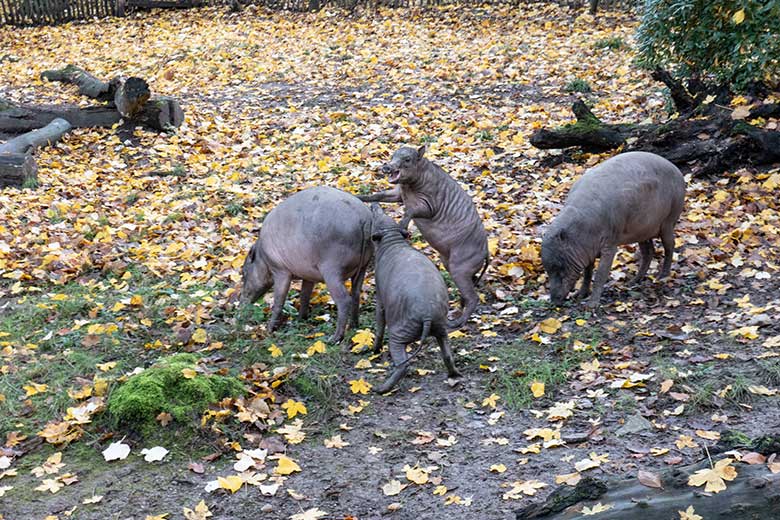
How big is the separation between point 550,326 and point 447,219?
1249 millimetres

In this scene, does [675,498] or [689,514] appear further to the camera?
[675,498]

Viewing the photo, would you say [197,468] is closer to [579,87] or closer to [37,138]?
[37,138]

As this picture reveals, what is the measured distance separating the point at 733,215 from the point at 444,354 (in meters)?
4.05

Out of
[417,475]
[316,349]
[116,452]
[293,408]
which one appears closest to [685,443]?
[417,475]

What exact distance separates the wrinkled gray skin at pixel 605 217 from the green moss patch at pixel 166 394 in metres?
2.80

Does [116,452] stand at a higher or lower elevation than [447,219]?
lower

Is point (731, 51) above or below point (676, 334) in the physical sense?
above

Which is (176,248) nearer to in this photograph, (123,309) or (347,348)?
(123,309)

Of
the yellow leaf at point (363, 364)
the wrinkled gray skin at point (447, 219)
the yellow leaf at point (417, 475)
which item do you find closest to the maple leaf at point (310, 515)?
the yellow leaf at point (417, 475)

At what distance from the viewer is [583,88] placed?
1305cm

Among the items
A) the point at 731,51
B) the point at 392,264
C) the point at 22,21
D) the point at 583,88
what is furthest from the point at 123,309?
the point at 22,21

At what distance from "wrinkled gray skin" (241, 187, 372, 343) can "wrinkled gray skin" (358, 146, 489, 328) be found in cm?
52

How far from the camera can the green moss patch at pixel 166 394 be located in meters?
5.15

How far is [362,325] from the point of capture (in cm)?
686
